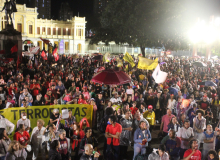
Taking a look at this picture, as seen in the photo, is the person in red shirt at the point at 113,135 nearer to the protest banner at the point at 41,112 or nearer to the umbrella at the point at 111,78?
the protest banner at the point at 41,112

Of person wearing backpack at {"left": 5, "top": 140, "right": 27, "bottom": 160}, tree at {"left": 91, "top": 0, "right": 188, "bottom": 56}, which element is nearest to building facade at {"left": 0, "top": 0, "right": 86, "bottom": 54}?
tree at {"left": 91, "top": 0, "right": 188, "bottom": 56}

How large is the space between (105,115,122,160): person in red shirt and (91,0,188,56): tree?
21.1 metres

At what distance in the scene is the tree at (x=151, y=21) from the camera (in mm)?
26328

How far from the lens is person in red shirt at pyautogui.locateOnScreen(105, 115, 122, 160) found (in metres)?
6.29

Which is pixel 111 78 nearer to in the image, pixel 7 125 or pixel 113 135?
pixel 113 135

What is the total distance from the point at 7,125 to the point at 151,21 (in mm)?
22328

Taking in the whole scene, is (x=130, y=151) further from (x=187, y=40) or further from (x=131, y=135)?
(x=187, y=40)

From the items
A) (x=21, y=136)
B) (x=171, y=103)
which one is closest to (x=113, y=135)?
(x=21, y=136)

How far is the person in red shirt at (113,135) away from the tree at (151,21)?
69.1ft

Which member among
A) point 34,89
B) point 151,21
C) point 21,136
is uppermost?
point 151,21

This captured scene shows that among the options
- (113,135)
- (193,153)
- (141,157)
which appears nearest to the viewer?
(193,153)

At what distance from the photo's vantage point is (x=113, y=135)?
247 inches

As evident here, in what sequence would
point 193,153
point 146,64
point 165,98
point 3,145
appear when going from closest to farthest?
1. point 193,153
2. point 3,145
3. point 165,98
4. point 146,64

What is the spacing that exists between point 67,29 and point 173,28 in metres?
51.7
